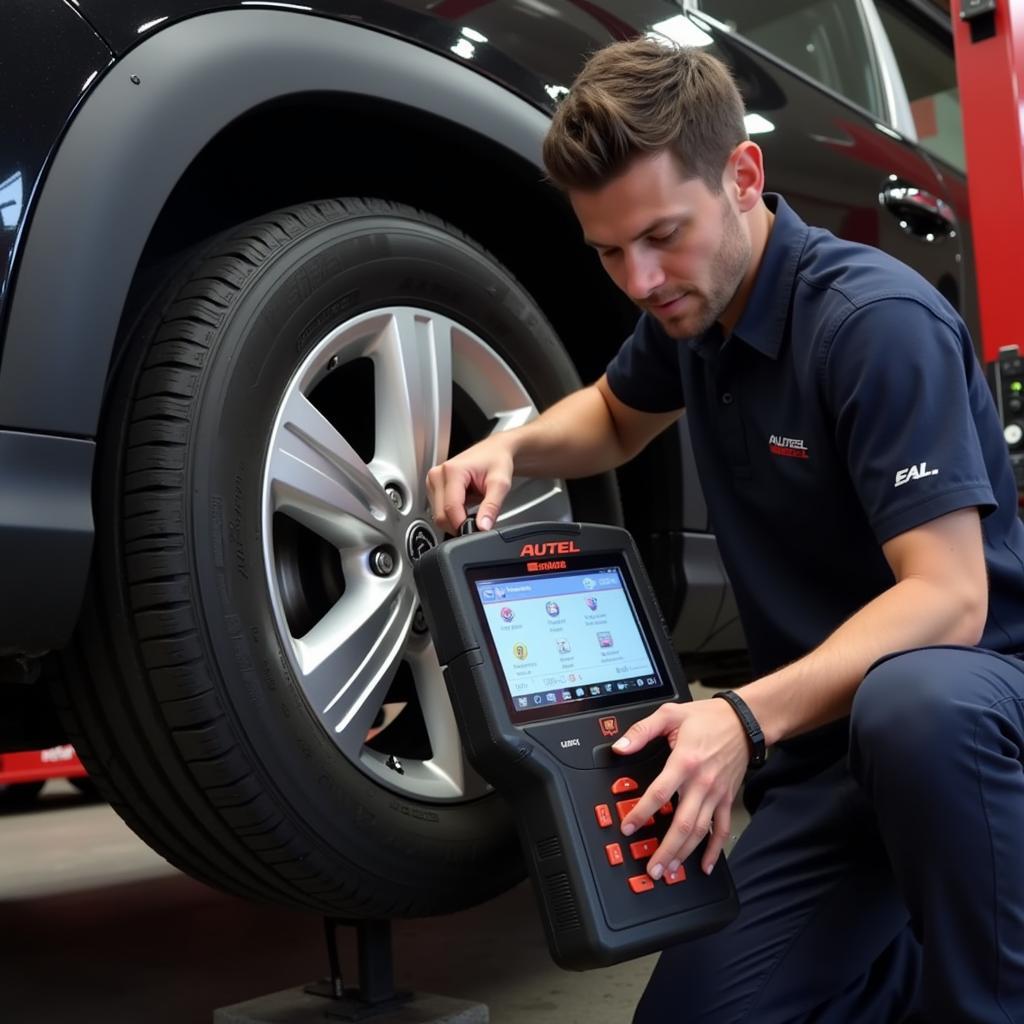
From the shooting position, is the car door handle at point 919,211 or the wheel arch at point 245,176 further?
the car door handle at point 919,211

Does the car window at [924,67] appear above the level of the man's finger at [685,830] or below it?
above

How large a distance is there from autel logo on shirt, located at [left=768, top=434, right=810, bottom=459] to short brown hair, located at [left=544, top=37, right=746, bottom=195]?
0.76ft

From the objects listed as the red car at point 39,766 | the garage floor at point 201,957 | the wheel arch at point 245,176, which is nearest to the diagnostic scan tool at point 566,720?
the wheel arch at point 245,176

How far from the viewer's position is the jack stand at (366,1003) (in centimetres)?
118

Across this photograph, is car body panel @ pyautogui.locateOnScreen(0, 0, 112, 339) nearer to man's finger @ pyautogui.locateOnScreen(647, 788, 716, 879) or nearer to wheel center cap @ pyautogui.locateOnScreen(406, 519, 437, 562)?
wheel center cap @ pyautogui.locateOnScreen(406, 519, 437, 562)

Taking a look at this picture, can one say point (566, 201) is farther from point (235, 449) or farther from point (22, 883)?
point (22, 883)

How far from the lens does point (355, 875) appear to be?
1.09 m

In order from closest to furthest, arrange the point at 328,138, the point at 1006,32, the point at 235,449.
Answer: the point at 235,449 < the point at 328,138 < the point at 1006,32

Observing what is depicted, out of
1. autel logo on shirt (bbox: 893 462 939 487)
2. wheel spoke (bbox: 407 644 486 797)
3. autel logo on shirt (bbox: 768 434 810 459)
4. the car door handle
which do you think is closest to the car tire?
wheel spoke (bbox: 407 644 486 797)

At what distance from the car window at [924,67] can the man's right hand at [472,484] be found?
66.9 inches

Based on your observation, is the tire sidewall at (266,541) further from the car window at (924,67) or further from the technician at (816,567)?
the car window at (924,67)

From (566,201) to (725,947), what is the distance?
33.3 inches

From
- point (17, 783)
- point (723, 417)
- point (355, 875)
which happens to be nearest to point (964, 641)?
point (723, 417)

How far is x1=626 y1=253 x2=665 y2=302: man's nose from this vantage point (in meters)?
1.05
